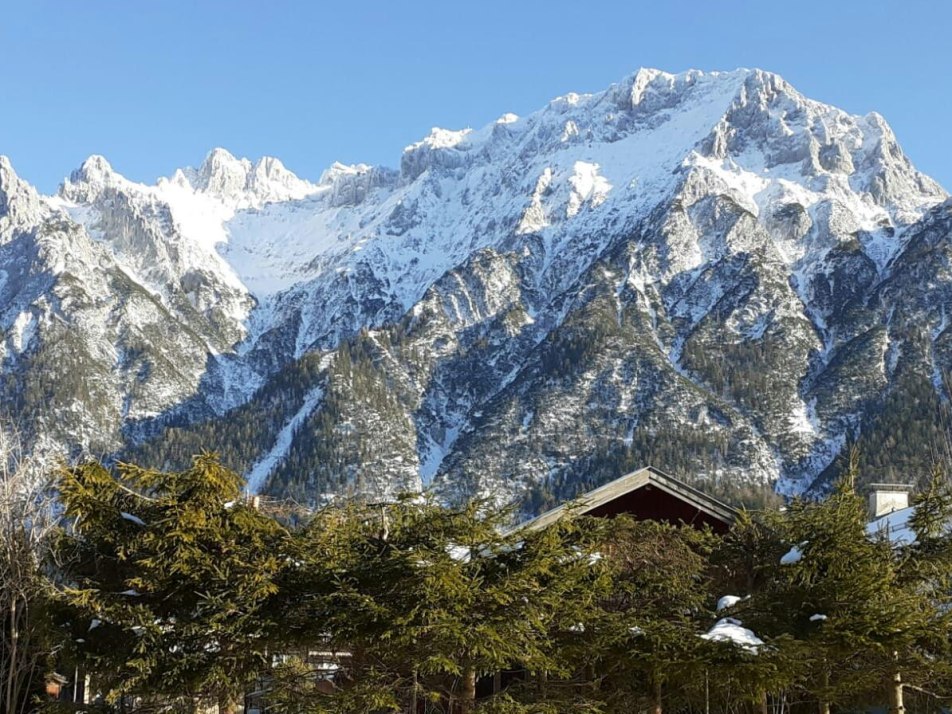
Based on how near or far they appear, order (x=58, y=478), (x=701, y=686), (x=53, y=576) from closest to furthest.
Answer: (x=701, y=686)
(x=58, y=478)
(x=53, y=576)

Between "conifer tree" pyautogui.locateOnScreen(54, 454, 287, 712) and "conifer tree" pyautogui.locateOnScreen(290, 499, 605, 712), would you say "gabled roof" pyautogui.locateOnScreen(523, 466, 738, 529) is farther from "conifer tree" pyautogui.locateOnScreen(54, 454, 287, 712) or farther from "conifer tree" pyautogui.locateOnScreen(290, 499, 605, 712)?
"conifer tree" pyautogui.locateOnScreen(54, 454, 287, 712)

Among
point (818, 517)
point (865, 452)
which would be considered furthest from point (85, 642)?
point (865, 452)

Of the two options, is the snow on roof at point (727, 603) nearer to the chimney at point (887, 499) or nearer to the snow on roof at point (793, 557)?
the snow on roof at point (793, 557)

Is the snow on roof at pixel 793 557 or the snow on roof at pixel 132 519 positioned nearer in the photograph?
the snow on roof at pixel 132 519

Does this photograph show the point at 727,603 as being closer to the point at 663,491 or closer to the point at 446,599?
the point at 446,599

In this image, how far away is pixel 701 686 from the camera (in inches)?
714

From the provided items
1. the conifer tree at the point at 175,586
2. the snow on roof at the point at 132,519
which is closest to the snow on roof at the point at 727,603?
the conifer tree at the point at 175,586

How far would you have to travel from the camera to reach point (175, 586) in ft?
60.1

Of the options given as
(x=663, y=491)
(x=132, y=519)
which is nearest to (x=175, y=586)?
(x=132, y=519)

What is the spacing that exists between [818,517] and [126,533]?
11.4m

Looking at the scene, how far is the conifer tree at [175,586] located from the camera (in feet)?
58.0

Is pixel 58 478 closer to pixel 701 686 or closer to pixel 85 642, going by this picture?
pixel 85 642

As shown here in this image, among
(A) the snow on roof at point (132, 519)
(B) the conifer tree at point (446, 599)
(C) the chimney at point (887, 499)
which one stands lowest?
(B) the conifer tree at point (446, 599)

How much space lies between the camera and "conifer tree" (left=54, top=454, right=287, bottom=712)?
696 inches
